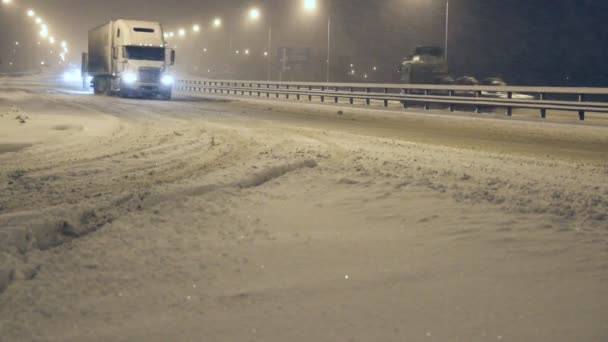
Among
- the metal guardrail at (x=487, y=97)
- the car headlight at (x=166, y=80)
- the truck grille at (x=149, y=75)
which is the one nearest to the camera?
the metal guardrail at (x=487, y=97)

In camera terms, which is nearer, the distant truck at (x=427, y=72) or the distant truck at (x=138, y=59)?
the distant truck at (x=427, y=72)

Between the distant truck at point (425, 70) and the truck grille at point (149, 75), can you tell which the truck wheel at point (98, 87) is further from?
the distant truck at point (425, 70)

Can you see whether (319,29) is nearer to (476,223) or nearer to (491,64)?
(491,64)

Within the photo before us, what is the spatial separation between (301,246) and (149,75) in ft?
113

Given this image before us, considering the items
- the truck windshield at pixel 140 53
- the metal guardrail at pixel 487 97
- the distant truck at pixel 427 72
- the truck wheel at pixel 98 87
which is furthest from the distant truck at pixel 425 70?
the truck wheel at pixel 98 87

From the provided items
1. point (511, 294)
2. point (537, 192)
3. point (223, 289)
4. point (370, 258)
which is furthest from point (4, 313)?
point (537, 192)

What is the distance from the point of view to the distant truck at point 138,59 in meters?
38.5

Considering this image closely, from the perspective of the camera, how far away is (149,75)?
128 ft

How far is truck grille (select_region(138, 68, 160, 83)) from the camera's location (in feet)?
128

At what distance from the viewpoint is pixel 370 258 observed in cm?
588

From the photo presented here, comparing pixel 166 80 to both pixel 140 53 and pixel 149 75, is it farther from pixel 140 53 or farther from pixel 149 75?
pixel 140 53

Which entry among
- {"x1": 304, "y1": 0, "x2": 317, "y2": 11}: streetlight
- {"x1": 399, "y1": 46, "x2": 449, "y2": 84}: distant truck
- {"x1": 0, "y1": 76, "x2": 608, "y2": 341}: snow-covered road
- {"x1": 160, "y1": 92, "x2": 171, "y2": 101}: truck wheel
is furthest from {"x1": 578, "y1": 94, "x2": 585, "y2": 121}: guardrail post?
{"x1": 304, "y1": 0, "x2": 317, "y2": 11}: streetlight

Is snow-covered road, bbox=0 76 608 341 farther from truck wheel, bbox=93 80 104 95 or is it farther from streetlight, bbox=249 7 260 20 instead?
streetlight, bbox=249 7 260 20

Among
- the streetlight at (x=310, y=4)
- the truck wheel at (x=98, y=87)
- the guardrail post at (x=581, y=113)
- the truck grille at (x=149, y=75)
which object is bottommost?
the guardrail post at (x=581, y=113)
